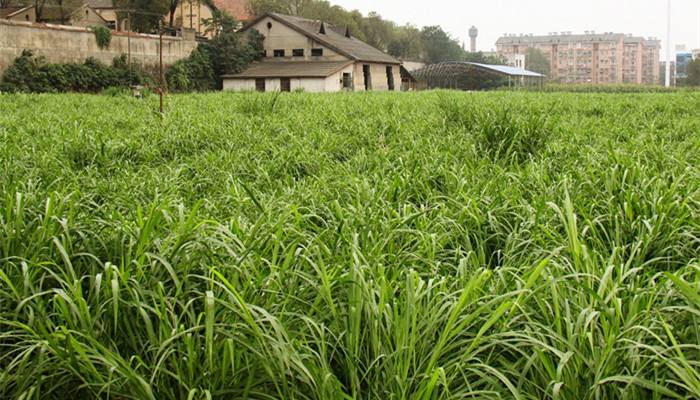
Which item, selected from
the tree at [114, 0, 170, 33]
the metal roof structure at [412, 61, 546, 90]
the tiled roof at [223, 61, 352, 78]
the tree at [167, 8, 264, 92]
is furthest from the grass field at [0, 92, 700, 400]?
the metal roof structure at [412, 61, 546, 90]

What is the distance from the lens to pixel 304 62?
4244 cm

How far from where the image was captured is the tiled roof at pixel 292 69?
130ft

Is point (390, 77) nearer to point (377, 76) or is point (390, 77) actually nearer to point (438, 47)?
point (377, 76)

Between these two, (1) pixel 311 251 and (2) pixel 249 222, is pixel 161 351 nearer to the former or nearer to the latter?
(1) pixel 311 251

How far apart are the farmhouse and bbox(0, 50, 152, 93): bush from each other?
6.97 metres

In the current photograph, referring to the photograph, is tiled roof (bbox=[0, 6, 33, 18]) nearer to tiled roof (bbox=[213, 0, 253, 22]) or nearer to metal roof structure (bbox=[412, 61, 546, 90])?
tiled roof (bbox=[213, 0, 253, 22])

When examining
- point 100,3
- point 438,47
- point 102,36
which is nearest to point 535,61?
point 438,47

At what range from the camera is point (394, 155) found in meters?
6.38

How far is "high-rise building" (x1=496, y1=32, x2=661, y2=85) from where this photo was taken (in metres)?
130

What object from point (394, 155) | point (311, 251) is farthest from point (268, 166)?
point (311, 251)

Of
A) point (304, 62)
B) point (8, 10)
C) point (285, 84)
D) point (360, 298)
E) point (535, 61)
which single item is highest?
point (535, 61)

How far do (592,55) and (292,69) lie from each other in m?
101

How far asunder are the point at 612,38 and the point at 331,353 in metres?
139

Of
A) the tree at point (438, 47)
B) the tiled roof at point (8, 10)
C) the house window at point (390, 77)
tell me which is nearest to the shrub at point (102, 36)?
the tiled roof at point (8, 10)
